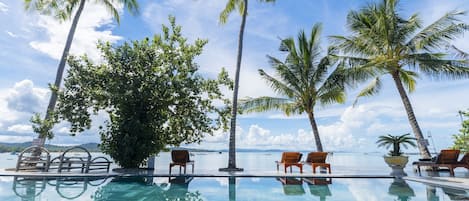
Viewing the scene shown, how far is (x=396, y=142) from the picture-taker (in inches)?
350

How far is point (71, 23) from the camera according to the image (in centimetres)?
1228

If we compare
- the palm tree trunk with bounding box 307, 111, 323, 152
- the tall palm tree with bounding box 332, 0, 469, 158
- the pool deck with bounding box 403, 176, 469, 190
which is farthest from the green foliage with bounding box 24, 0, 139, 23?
the pool deck with bounding box 403, 176, 469, 190

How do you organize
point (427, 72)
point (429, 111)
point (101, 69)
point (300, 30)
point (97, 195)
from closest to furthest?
1. point (97, 195)
2. point (101, 69)
3. point (427, 72)
4. point (300, 30)
5. point (429, 111)

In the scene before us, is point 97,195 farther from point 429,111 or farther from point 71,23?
point 429,111

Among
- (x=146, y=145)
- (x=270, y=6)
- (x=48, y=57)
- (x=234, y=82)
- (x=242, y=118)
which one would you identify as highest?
(x=270, y=6)

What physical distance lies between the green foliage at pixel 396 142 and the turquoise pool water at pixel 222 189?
1.23 metres

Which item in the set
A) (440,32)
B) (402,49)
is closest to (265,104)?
(402,49)

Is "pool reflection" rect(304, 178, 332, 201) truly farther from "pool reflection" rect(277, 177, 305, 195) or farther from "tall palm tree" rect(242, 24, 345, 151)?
"tall palm tree" rect(242, 24, 345, 151)

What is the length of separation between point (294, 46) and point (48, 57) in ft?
36.9

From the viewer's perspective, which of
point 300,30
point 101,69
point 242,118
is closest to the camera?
point 101,69

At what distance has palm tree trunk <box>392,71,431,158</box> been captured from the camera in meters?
9.97

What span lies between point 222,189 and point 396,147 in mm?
6032

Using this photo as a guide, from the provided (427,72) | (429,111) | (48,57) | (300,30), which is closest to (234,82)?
(300,30)

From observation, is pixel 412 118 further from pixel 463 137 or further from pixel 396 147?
pixel 463 137
